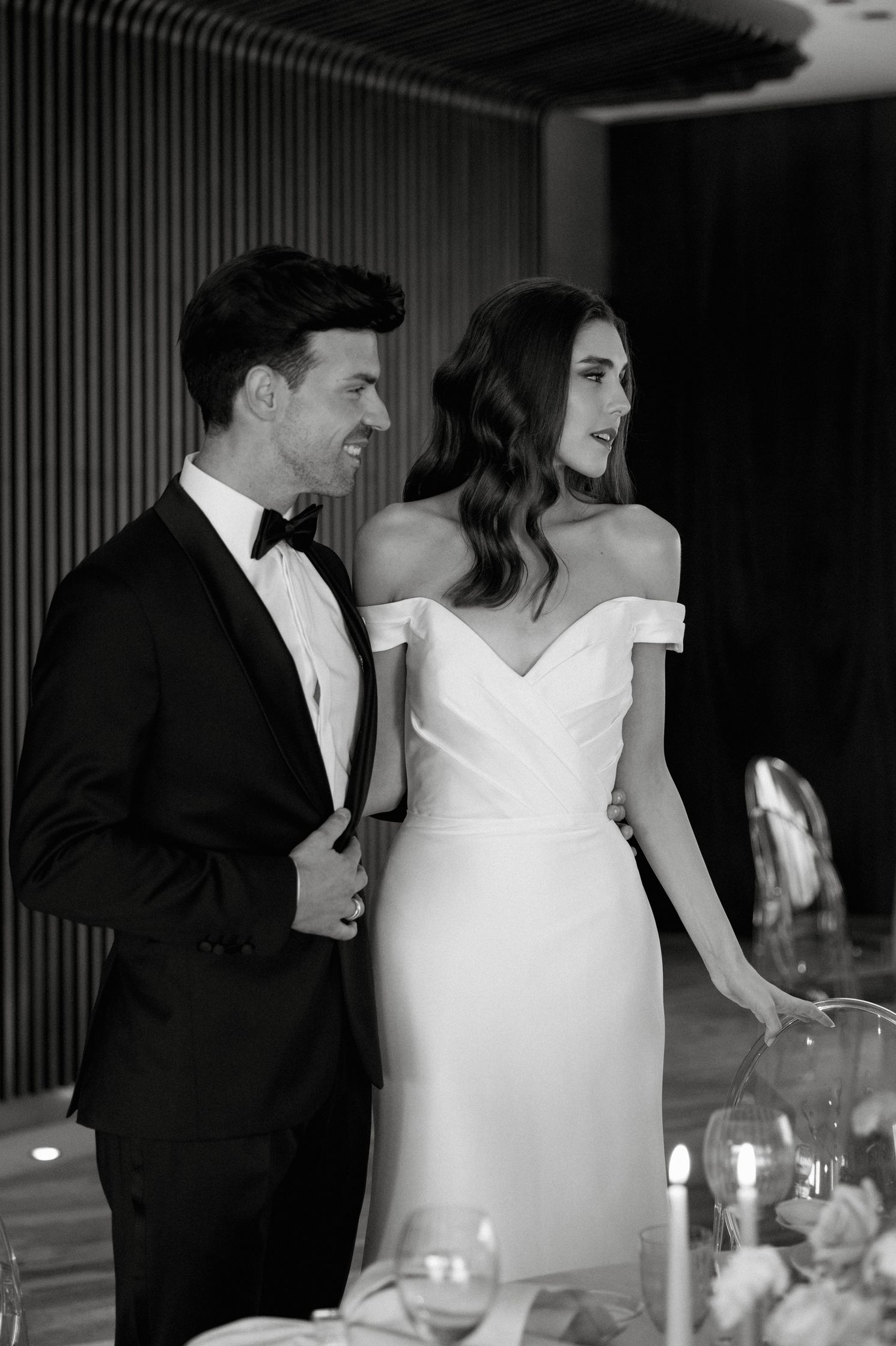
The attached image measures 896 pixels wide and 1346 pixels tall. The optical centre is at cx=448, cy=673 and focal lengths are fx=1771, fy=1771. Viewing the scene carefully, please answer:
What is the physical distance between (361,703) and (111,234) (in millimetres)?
3837

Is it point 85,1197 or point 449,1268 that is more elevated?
point 449,1268

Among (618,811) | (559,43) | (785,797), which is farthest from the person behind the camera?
(559,43)

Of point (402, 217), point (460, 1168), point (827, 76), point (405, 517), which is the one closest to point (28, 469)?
point (402, 217)

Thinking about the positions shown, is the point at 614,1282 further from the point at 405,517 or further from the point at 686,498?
the point at 686,498

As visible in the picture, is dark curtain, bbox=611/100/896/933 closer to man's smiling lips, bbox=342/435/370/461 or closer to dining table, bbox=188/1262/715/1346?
man's smiling lips, bbox=342/435/370/461

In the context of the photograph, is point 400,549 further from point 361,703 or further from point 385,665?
point 361,703

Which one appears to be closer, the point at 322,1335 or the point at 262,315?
the point at 322,1335

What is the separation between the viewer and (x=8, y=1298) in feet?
6.17

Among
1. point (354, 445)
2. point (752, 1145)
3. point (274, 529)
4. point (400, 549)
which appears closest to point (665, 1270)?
point (752, 1145)

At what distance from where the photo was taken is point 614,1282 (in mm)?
1851

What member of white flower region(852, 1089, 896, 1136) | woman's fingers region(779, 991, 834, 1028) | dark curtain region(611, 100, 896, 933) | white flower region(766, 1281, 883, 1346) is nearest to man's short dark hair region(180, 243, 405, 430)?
woman's fingers region(779, 991, 834, 1028)

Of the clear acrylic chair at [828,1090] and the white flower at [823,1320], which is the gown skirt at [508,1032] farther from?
the white flower at [823,1320]

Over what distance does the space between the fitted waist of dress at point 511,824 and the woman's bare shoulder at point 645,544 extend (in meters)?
0.40

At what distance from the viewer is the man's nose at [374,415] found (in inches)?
96.5
